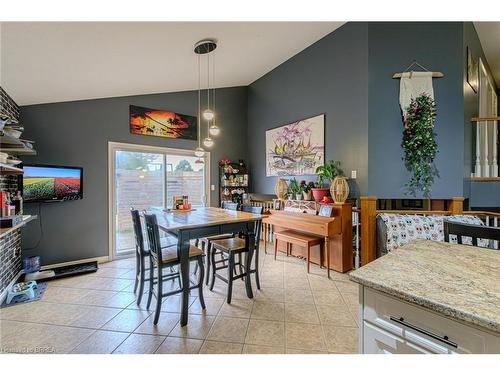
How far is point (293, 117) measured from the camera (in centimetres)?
452

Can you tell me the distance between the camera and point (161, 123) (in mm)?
4406

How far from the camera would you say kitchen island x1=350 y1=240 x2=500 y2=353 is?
2.39 ft

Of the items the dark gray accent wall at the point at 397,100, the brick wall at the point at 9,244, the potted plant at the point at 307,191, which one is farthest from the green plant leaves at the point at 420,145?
the brick wall at the point at 9,244

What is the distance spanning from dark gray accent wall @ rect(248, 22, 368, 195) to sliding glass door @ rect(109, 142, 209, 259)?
179 centimetres

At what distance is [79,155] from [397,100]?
→ 478 centimetres

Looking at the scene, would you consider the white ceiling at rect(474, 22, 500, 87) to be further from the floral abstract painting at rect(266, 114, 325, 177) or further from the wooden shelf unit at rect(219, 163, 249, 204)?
the wooden shelf unit at rect(219, 163, 249, 204)

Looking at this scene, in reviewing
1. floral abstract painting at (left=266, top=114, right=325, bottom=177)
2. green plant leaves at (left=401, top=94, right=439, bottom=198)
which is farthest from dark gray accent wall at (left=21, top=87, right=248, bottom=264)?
green plant leaves at (left=401, top=94, right=439, bottom=198)

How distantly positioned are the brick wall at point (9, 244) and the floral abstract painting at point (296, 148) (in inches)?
158

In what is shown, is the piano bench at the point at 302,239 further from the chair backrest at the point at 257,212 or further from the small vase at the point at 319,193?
the chair backrest at the point at 257,212

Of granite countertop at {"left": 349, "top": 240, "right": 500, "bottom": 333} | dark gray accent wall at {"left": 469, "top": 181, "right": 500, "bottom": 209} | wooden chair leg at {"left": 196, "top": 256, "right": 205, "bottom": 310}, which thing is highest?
dark gray accent wall at {"left": 469, "top": 181, "right": 500, "bottom": 209}
